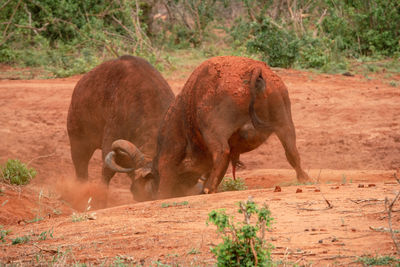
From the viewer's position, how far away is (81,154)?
1035 centimetres

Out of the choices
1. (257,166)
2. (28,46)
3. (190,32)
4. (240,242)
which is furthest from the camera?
(190,32)

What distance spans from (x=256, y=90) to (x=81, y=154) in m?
4.47

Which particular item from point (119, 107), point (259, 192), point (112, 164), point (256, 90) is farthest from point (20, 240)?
point (119, 107)

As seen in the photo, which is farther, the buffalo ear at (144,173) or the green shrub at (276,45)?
the green shrub at (276,45)

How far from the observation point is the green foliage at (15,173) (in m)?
8.55

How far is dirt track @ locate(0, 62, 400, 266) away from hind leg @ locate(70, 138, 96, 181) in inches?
9.2

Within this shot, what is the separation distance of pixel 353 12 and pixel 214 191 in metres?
11.8

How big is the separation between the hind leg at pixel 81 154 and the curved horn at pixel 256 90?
13.8 feet

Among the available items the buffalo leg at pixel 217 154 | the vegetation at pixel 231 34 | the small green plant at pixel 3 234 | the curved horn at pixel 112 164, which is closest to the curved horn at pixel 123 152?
the curved horn at pixel 112 164

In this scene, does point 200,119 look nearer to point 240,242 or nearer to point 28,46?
point 240,242

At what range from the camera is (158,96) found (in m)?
9.12

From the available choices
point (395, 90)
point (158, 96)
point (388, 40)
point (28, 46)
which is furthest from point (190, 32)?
point (158, 96)

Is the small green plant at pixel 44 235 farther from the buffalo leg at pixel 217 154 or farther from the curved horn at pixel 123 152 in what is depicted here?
the curved horn at pixel 123 152

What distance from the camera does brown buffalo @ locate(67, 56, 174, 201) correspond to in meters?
9.04
